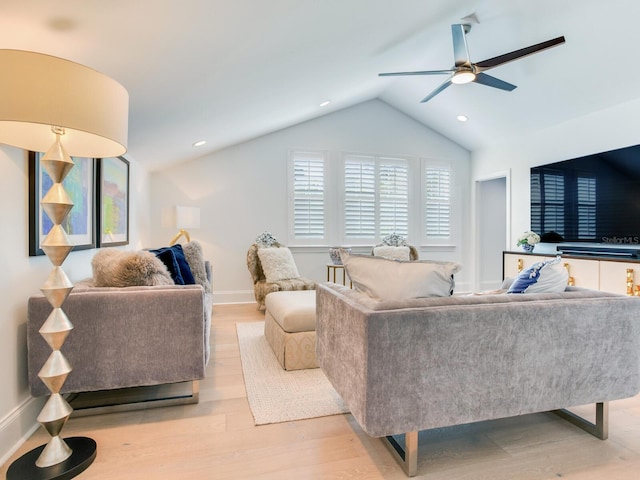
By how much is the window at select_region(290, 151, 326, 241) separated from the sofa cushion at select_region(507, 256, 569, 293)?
3.81 metres

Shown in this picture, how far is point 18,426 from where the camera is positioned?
1.65 meters

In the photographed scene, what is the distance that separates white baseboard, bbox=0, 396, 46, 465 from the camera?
1.54m

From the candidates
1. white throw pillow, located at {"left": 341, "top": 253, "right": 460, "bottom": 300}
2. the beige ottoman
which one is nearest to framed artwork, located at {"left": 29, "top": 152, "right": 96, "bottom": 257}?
the beige ottoman

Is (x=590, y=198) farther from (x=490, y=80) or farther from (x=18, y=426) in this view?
(x=18, y=426)

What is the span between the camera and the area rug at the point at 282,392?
1.96 meters

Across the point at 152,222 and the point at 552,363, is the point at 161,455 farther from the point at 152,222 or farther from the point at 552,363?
the point at 152,222

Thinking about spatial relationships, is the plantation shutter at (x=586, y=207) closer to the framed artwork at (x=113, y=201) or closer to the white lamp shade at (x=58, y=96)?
the white lamp shade at (x=58, y=96)

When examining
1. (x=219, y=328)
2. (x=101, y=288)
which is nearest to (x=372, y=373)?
(x=101, y=288)

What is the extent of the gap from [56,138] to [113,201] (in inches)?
73.7

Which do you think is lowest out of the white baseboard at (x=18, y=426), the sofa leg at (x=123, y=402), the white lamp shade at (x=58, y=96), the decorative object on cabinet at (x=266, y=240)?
the sofa leg at (x=123, y=402)

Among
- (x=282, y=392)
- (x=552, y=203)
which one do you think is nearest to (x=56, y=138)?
(x=282, y=392)

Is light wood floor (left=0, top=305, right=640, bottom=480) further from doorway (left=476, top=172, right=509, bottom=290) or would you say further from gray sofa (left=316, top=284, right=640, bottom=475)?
doorway (left=476, top=172, right=509, bottom=290)

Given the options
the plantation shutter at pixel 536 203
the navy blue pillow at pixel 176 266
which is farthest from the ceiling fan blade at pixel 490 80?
the navy blue pillow at pixel 176 266

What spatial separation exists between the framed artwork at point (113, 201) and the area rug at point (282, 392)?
63.9 inches
